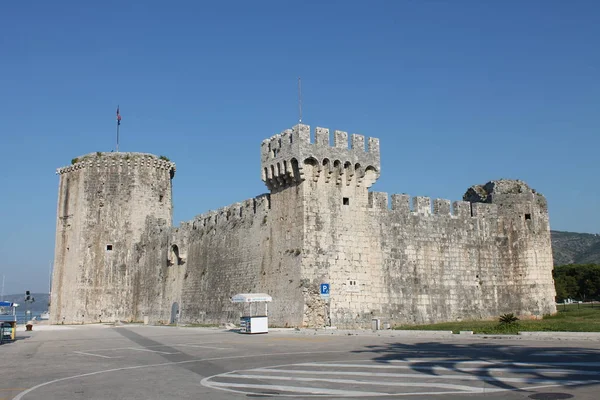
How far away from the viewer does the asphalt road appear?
28.6 feet

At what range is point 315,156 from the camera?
26.0 meters

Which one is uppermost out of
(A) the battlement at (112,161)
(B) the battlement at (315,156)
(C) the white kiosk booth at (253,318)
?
(A) the battlement at (112,161)

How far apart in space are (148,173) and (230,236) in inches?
591

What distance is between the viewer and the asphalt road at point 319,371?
8719mm

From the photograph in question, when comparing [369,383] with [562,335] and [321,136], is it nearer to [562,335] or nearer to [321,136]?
[562,335]

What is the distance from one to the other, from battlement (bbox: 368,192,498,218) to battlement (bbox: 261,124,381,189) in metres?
1.38

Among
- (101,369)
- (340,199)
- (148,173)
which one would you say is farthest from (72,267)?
(101,369)

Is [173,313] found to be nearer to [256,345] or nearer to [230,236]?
[230,236]

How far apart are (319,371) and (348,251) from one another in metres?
15.6

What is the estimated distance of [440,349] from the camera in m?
14.5

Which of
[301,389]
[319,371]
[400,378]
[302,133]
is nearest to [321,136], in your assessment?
[302,133]

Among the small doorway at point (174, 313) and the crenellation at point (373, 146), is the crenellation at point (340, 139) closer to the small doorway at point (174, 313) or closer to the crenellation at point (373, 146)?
the crenellation at point (373, 146)

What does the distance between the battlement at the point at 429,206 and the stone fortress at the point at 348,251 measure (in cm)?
5

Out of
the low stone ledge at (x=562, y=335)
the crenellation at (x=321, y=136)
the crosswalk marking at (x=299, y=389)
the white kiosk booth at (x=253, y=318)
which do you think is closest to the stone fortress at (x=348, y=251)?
the crenellation at (x=321, y=136)
